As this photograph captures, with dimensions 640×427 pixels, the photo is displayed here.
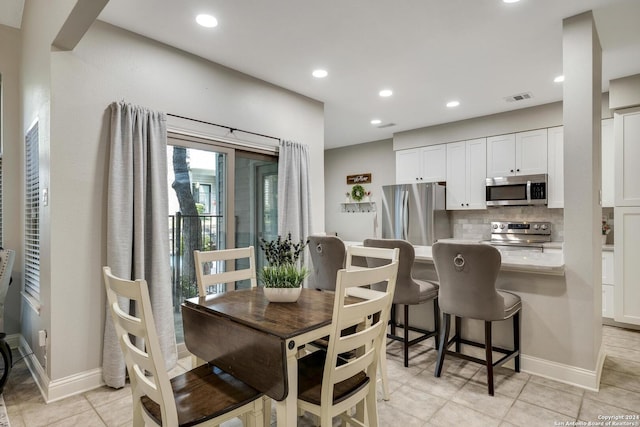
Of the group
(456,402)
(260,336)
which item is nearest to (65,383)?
(260,336)

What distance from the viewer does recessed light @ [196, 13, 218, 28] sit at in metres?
2.51

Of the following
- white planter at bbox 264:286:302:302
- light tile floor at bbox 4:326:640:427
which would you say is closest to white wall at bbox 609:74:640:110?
light tile floor at bbox 4:326:640:427

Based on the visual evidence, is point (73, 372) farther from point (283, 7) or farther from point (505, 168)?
point (505, 168)

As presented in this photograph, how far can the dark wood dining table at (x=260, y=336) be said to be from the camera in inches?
54.7

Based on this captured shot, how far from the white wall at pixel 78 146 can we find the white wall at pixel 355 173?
4315 mm

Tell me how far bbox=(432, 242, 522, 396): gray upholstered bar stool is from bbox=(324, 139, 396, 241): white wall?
3.94 m

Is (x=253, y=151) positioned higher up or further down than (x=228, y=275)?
higher up

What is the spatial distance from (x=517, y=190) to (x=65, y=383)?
16.7 feet

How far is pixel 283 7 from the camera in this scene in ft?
7.91

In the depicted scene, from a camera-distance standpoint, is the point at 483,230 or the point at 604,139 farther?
the point at 483,230

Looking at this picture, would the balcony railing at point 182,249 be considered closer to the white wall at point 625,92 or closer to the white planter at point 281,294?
the white planter at point 281,294

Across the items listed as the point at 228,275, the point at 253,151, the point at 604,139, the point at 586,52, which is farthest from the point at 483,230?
the point at 228,275

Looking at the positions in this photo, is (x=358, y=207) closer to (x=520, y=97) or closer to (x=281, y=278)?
(x=520, y=97)

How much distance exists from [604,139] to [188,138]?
4540mm
